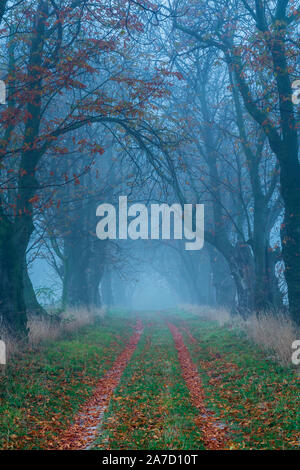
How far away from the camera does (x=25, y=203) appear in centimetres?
1202

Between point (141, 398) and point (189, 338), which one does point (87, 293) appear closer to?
point (189, 338)

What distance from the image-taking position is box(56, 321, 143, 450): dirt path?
5949mm

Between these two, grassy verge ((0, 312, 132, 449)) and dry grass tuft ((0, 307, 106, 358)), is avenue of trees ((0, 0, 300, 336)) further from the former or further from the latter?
grassy verge ((0, 312, 132, 449))

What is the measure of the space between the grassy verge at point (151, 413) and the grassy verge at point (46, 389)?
80 cm

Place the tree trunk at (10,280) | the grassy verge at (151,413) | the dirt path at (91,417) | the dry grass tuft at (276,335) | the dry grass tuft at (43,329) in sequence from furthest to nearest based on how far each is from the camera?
the tree trunk at (10,280) < the dry grass tuft at (43,329) < the dry grass tuft at (276,335) < the dirt path at (91,417) < the grassy verge at (151,413)

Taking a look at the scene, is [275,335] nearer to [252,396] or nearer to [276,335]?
[276,335]

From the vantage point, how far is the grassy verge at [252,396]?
5.80 meters

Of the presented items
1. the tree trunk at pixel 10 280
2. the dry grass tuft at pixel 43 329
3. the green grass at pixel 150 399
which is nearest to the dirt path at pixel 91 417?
the green grass at pixel 150 399

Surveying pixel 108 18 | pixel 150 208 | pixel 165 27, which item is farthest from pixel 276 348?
pixel 150 208

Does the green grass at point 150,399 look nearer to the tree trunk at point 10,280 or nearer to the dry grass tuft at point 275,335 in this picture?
the dry grass tuft at point 275,335

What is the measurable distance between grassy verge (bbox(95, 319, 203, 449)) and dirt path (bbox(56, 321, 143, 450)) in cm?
17

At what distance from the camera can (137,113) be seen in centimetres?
1195

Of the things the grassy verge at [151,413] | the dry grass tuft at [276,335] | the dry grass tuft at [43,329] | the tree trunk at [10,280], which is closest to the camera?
the grassy verge at [151,413]

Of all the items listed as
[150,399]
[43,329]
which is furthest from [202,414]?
[43,329]
